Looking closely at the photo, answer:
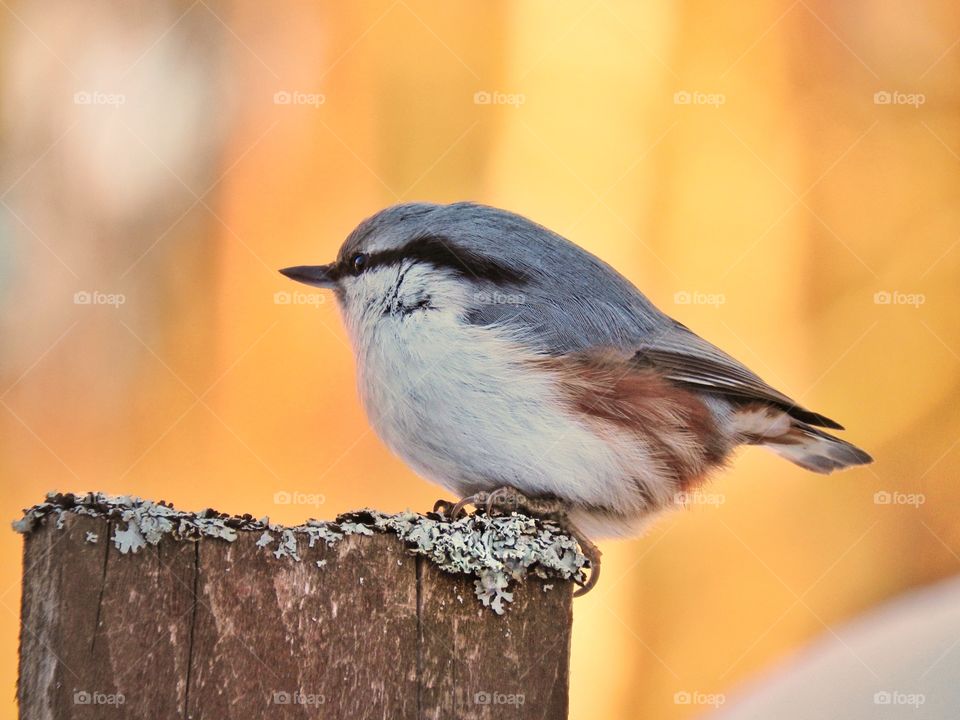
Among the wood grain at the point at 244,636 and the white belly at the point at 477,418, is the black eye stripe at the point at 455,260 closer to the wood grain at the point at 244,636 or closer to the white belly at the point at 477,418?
the white belly at the point at 477,418

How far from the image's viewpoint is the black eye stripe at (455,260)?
242 cm

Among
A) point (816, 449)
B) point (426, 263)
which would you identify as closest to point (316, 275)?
point (426, 263)

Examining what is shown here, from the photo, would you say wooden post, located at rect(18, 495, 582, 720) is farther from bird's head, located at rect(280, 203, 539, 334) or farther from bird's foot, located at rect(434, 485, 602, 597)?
bird's head, located at rect(280, 203, 539, 334)

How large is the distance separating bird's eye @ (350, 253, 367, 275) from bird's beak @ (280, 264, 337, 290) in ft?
0.23

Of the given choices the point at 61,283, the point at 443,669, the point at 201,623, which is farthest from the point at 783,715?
Result: the point at 61,283

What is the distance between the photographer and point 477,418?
7.35ft

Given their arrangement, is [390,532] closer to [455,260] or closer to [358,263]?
[455,260]

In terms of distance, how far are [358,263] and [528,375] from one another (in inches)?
23.5

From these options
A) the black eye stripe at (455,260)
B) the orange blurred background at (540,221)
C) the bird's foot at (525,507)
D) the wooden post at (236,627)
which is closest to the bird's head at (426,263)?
the black eye stripe at (455,260)

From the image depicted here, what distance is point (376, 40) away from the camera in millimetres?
4230

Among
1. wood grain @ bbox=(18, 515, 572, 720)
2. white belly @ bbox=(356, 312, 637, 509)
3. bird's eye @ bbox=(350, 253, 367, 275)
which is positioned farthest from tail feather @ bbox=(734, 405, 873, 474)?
wood grain @ bbox=(18, 515, 572, 720)

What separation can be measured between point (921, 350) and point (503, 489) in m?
2.59

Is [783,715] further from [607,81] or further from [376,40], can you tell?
[376,40]

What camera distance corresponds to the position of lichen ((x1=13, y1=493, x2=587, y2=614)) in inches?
57.9
